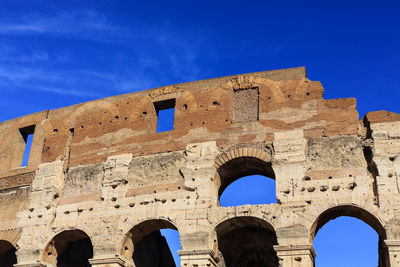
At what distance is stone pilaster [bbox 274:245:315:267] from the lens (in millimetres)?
10258

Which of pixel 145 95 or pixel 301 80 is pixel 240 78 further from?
pixel 145 95

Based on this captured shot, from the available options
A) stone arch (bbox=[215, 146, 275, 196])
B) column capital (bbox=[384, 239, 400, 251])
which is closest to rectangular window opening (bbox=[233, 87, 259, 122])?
stone arch (bbox=[215, 146, 275, 196])

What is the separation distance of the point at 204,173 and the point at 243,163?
3.08ft

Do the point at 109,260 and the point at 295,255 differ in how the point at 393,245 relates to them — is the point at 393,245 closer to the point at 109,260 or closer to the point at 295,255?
the point at 295,255

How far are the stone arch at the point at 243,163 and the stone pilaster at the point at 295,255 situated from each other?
1880 millimetres

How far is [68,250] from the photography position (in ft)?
46.3

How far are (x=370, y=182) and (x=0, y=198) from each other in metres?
8.64

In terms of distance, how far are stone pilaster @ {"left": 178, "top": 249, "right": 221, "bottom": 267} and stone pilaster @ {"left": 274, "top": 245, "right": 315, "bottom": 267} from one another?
4.44 ft

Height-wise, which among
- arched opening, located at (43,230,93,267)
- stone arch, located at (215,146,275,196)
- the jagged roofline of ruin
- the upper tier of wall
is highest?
the jagged roofline of ruin

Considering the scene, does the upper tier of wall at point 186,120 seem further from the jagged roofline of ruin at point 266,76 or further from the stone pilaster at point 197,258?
the stone pilaster at point 197,258

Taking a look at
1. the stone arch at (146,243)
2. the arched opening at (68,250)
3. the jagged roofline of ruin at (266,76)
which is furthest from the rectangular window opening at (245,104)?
the arched opening at (68,250)

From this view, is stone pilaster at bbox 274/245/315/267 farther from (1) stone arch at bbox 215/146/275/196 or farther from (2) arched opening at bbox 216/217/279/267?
(2) arched opening at bbox 216/217/279/267

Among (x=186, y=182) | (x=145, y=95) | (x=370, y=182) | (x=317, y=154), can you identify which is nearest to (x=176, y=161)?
(x=186, y=182)

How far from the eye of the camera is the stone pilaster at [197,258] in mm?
10812
